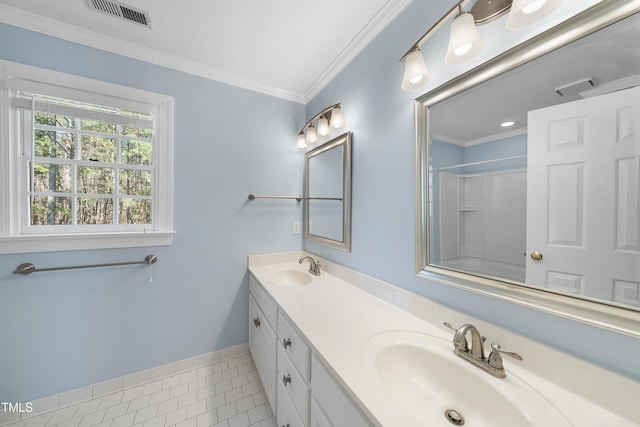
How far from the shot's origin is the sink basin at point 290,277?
174cm

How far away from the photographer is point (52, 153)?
139cm

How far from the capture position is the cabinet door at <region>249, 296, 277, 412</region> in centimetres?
124

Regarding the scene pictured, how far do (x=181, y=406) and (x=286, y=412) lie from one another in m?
0.82

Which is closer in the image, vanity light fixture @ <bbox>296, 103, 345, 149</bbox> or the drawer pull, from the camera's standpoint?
the drawer pull

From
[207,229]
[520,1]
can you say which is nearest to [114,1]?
[207,229]

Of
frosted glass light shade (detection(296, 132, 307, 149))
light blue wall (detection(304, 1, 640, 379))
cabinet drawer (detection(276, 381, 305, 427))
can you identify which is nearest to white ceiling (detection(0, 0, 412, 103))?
light blue wall (detection(304, 1, 640, 379))

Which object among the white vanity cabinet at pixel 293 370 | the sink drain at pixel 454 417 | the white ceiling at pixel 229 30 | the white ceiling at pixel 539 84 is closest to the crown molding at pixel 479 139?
the white ceiling at pixel 539 84

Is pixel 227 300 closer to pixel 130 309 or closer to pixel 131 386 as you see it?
pixel 130 309

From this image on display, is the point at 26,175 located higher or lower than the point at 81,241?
higher

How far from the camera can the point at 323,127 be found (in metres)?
1.64

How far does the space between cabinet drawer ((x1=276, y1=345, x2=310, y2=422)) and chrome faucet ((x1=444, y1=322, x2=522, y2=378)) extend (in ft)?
1.93

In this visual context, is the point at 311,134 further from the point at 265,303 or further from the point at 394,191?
the point at 265,303

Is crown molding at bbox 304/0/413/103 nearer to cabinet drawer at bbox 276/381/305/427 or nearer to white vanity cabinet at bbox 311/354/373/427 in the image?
white vanity cabinet at bbox 311/354/373/427

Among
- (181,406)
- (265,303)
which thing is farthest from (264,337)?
(181,406)
